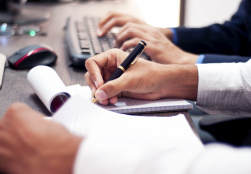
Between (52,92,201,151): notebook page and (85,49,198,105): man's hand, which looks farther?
(85,49,198,105): man's hand

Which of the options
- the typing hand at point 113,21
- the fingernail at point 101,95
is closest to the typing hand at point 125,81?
the fingernail at point 101,95

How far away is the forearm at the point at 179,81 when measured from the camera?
646 millimetres

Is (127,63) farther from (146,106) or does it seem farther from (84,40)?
(84,40)

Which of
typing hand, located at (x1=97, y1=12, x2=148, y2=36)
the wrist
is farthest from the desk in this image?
the wrist

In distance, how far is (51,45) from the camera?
967 mm

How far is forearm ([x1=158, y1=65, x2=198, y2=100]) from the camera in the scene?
0.65 meters

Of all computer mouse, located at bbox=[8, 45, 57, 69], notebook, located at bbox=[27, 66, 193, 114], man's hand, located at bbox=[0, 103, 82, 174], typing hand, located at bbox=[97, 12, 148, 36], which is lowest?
typing hand, located at bbox=[97, 12, 148, 36]

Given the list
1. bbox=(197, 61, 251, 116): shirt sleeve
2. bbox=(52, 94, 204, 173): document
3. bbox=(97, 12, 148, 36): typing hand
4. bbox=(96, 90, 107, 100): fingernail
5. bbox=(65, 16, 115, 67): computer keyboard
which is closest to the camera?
bbox=(52, 94, 204, 173): document

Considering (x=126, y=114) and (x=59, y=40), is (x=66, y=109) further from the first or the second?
(x=59, y=40)

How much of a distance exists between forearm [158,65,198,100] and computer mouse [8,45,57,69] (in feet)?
0.90

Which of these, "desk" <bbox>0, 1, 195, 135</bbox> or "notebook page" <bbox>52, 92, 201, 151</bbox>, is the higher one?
"notebook page" <bbox>52, 92, 201, 151</bbox>

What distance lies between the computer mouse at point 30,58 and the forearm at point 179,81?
0.27 metres

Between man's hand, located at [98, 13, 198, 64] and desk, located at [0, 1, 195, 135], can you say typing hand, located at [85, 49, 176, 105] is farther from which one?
man's hand, located at [98, 13, 198, 64]

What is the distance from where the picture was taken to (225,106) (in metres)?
0.70
